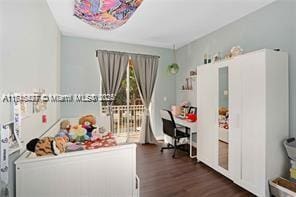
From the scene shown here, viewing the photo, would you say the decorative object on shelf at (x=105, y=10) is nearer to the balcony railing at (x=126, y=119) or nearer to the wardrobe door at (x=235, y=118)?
the wardrobe door at (x=235, y=118)

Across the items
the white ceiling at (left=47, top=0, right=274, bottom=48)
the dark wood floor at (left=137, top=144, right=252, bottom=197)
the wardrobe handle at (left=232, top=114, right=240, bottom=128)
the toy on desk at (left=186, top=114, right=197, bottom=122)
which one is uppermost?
the white ceiling at (left=47, top=0, right=274, bottom=48)

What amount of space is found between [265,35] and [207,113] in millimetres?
1432

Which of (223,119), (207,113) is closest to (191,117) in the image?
(207,113)

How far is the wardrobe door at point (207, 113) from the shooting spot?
2730 mm

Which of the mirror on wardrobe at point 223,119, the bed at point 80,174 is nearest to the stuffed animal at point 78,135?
the bed at point 80,174

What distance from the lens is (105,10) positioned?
2.16 m

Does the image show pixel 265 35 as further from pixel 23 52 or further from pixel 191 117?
pixel 23 52

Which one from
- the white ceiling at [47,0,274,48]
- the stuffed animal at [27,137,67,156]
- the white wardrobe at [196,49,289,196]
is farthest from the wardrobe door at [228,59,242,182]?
the stuffed animal at [27,137,67,156]

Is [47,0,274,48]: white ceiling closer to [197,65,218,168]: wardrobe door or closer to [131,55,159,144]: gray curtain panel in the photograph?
[131,55,159,144]: gray curtain panel

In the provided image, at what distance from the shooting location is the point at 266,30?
96.3 inches

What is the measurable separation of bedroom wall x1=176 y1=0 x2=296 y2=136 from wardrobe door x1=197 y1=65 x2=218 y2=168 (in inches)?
27.0

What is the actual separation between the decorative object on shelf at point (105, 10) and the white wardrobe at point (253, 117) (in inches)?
Result: 61.8

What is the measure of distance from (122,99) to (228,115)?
2617 millimetres

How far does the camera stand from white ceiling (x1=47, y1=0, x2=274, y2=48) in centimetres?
240
